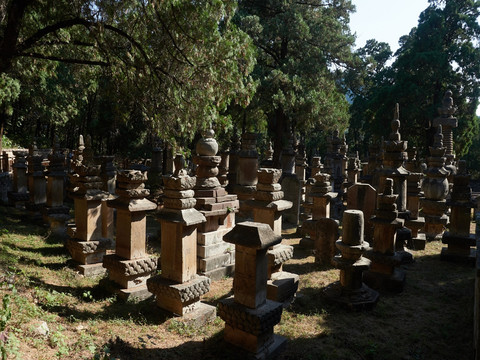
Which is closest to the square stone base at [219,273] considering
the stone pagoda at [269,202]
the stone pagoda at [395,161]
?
the stone pagoda at [269,202]

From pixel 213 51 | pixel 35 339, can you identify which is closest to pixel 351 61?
pixel 213 51

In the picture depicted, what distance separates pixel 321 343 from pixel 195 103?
209 inches

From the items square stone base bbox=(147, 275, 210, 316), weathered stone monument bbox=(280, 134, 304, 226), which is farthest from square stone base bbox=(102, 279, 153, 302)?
weathered stone monument bbox=(280, 134, 304, 226)

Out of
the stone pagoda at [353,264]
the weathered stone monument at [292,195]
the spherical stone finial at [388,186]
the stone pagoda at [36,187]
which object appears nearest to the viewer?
the stone pagoda at [353,264]

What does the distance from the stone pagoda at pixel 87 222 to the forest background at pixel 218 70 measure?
1926 millimetres

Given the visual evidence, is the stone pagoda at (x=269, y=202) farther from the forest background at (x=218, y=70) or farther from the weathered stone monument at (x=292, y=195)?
the weathered stone monument at (x=292, y=195)

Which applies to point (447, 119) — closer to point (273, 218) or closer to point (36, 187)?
point (273, 218)

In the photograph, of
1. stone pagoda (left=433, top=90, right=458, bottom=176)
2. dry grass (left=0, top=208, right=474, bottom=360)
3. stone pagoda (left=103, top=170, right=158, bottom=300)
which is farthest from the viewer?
stone pagoda (left=433, top=90, right=458, bottom=176)

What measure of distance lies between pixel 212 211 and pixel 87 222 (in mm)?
2686

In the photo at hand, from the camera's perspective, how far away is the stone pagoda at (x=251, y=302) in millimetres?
4324

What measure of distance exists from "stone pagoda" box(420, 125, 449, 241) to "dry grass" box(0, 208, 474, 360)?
3.70 metres

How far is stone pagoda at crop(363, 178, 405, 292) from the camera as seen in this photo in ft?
23.5

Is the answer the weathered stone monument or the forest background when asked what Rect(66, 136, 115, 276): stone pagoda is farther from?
the weathered stone monument

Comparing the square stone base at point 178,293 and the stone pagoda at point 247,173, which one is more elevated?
the stone pagoda at point 247,173
